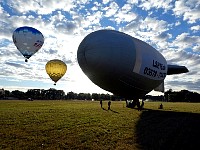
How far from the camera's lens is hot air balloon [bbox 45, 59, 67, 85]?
140 feet

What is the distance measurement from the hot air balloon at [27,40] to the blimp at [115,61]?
50.3 ft

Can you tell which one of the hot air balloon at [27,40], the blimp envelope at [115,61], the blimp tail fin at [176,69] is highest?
the hot air balloon at [27,40]

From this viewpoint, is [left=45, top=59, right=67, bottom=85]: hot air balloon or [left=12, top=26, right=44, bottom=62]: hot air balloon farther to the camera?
[left=45, top=59, right=67, bottom=85]: hot air balloon

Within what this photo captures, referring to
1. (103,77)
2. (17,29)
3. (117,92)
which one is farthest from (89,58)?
(17,29)

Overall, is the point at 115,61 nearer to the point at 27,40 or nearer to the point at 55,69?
the point at 27,40

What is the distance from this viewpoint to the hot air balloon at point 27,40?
36.0 meters

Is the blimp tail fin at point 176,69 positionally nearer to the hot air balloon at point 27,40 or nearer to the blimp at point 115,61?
the blimp at point 115,61

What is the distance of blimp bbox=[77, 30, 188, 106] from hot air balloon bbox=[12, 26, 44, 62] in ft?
50.3

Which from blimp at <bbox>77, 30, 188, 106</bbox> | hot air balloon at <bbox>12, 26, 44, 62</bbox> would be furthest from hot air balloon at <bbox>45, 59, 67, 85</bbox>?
blimp at <bbox>77, 30, 188, 106</bbox>

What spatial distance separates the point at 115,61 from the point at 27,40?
61.9ft

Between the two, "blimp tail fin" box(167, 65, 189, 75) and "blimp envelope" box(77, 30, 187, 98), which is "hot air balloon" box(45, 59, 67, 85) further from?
"blimp envelope" box(77, 30, 187, 98)

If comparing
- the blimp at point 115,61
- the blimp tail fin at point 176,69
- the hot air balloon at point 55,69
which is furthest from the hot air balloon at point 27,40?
the blimp tail fin at point 176,69

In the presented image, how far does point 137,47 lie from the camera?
77.6 ft

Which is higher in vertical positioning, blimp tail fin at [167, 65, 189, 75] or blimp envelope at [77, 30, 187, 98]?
A: blimp tail fin at [167, 65, 189, 75]
